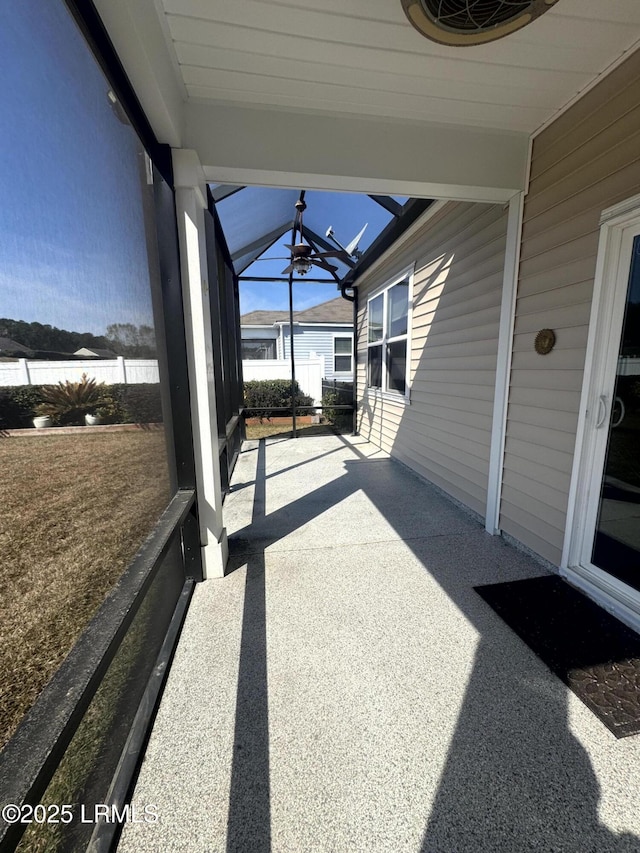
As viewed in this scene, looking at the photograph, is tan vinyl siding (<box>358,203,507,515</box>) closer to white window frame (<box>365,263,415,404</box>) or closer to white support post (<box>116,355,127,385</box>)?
white window frame (<box>365,263,415,404</box>)

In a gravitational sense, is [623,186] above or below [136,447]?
above

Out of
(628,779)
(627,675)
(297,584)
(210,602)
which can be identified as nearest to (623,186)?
(627,675)

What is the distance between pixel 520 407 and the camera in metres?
2.52

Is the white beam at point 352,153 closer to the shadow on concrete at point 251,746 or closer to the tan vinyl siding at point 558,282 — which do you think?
the tan vinyl siding at point 558,282

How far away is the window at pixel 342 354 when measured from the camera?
1185 cm

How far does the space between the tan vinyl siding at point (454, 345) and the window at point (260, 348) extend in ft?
27.5

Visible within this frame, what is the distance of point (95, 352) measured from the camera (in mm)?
1092

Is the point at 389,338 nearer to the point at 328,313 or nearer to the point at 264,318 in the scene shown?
the point at 328,313

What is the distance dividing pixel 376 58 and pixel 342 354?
10.3 meters

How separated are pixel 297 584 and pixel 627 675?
1.61m

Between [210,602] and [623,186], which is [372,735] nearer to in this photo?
[210,602]

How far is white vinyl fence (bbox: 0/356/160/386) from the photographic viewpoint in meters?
0.72

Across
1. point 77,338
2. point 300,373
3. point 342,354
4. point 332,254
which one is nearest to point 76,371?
point 77,338

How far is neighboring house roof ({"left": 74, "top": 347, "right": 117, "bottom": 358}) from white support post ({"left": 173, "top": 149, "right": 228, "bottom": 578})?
32.5 inches
